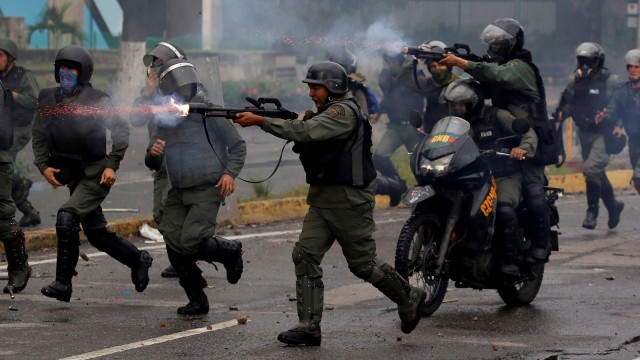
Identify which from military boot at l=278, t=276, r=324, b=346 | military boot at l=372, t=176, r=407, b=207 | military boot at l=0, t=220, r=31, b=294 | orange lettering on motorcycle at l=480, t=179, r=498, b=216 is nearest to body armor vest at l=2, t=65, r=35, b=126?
military boot at l=0, t=220, r=31, b=294

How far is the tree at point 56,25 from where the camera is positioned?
105ft

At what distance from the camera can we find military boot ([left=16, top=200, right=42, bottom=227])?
12695 mm

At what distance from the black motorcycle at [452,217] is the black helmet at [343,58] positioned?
3.92 meters

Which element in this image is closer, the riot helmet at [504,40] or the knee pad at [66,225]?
the knee pad at [66,225]

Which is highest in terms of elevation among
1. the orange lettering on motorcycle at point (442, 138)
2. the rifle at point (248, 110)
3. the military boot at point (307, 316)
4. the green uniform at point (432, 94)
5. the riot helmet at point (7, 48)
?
the rifle at point (248, 110)

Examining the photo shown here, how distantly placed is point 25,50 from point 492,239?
23.0 metres

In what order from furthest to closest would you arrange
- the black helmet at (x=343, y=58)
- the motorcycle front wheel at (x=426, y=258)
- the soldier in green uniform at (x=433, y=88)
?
the black helmet at (x=343, y=58) < the soldier in green uniform at (x=433, y=88) < the motorcycle front wheel at (x=426, y=258)

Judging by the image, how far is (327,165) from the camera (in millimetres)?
7801

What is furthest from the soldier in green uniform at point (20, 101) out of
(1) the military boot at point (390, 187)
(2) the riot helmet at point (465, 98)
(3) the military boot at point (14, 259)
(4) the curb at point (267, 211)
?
(2) the riot helmet at point (465, 98)

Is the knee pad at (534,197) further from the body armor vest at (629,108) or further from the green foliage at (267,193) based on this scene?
the green foliage at (267,193)

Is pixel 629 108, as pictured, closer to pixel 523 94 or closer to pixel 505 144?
pixel 523 94

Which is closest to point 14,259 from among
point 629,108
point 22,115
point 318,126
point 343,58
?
point 318,126

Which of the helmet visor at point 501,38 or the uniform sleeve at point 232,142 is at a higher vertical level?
the helmet visor at point 501,38

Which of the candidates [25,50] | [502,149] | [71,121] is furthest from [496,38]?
[25,50]
